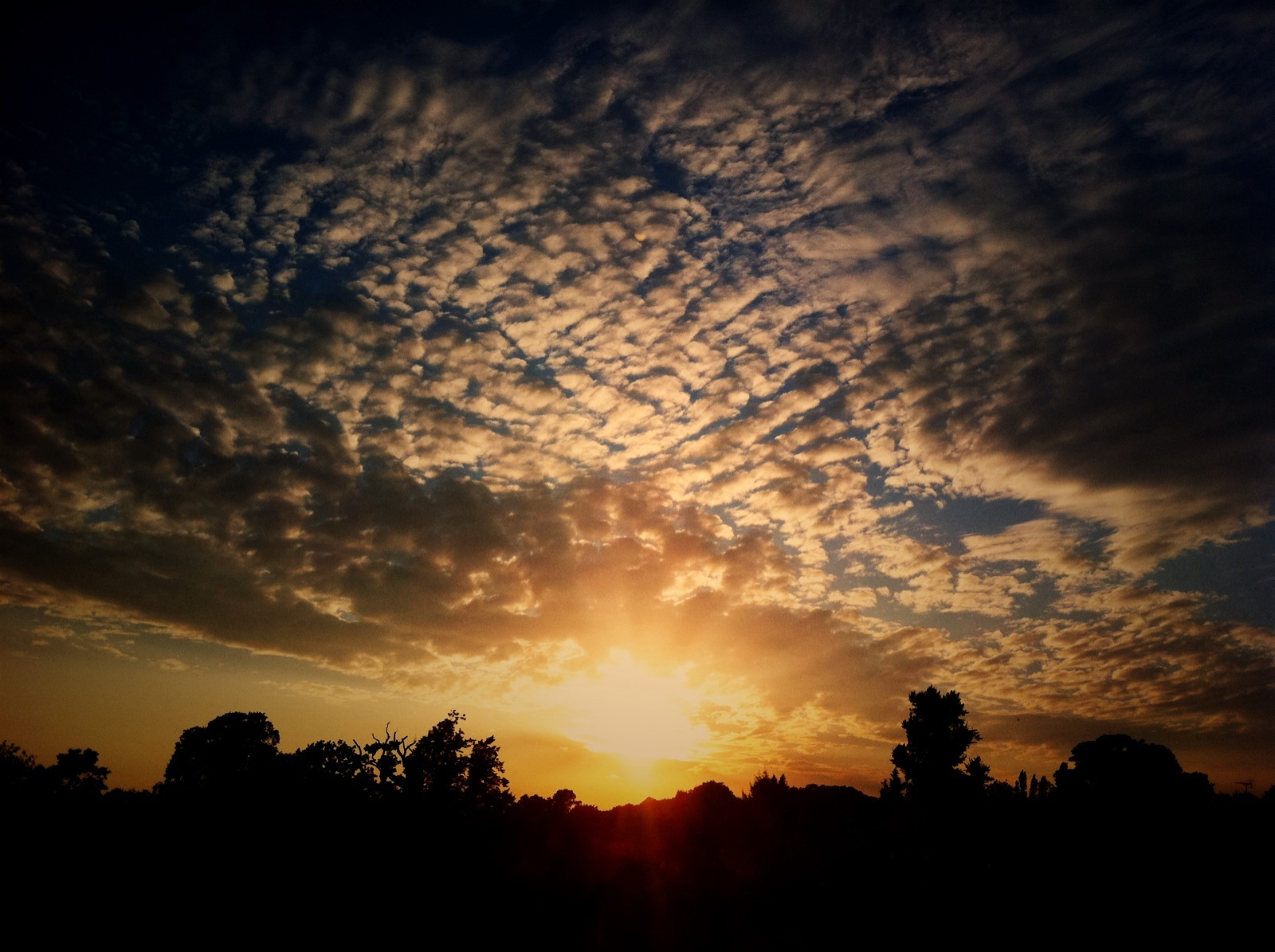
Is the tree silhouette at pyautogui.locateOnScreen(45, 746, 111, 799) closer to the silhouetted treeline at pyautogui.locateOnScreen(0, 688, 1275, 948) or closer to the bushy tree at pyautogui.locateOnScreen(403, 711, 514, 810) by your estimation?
the silhouetted treeline at pyautogui.locateOnScreen(0, 688, 1275, 948)

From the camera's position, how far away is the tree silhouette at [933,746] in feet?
195

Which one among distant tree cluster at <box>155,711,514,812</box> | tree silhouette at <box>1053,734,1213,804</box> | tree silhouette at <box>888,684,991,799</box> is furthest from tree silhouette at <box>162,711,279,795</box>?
tree silhouette at <box>1053,734,1213,804</box>

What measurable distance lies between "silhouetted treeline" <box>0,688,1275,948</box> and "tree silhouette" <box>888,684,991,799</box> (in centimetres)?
20

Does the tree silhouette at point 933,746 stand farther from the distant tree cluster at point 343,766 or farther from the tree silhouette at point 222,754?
the tree silhouette at point 222,754

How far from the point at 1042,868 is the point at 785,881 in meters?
16.5

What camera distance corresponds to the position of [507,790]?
6850 centimetres

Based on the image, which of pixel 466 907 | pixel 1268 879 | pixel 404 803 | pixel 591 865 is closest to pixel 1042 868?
pixel 1268 879

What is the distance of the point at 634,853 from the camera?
62.2 m

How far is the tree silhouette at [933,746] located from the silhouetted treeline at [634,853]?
0.65 ft

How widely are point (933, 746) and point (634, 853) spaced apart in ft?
118

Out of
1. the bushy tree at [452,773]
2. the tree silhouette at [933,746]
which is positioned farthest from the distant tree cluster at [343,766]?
the tree silhouette at [933,746]

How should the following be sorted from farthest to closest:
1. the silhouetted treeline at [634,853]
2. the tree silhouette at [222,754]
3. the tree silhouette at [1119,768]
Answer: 1. the tree silhouette at [222,754]
2. the tree silhouette at [1119,768]
3. the silhouetted treeline at [634,853]

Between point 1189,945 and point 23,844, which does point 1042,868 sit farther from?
point 23,844

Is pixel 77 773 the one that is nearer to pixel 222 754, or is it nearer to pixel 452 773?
pixel 222 754
